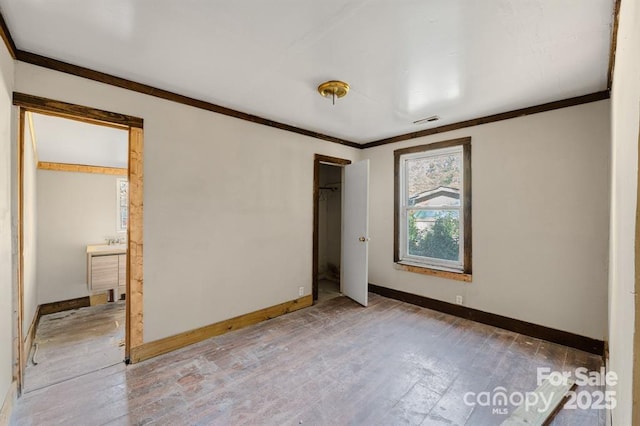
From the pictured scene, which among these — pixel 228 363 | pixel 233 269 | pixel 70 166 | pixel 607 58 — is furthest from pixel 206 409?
pixel 70 166

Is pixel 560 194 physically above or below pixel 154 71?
below

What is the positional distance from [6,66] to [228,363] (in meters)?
2.64

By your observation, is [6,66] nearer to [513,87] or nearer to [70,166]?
[70,166]

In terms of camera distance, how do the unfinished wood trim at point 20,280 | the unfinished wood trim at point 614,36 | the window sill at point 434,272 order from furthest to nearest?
the window sill at point 434,272
the unfinished wood trim at point 20,280
the unfinished wood trim at point 614,36

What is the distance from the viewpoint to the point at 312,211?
4.00 meters

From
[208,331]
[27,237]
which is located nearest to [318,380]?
[208,331]

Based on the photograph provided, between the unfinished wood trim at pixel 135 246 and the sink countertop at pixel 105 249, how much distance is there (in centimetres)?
208

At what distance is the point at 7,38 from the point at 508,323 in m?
4.91

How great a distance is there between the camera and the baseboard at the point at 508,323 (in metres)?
2.65

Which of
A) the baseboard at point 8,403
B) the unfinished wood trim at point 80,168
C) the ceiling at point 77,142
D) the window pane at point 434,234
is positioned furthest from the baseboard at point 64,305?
the window pane at point 434,234

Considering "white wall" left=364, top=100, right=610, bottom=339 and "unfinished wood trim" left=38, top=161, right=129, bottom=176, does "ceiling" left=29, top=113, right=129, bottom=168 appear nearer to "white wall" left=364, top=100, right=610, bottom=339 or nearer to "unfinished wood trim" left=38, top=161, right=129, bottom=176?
"unfinished wood trim" left=38, top=161, right=129, bottom=176

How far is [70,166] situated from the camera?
13.5ft

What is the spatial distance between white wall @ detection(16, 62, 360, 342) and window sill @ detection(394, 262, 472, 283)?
1394mm

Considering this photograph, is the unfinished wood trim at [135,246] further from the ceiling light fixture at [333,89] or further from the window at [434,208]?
the window at [434,208]
